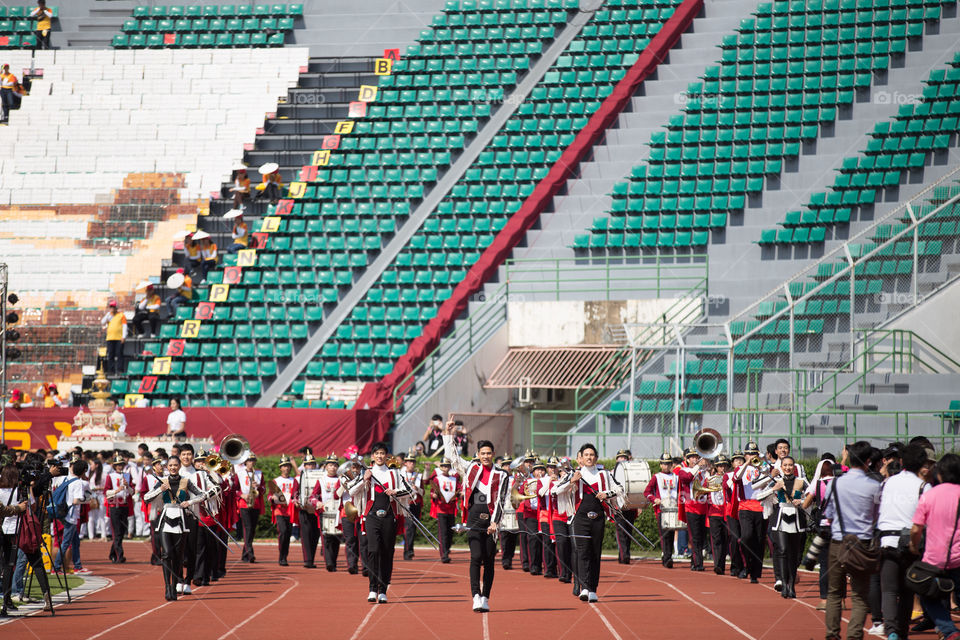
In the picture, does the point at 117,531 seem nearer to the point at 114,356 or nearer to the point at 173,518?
the point at 173,518

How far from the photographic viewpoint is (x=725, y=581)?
61.6 feet

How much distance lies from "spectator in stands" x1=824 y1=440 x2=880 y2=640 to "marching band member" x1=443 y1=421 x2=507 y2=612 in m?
4.05

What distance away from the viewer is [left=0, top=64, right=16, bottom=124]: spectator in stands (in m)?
41.4

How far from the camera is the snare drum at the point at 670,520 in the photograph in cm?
2119

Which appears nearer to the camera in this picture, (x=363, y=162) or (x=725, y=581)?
(x=725, y=581)

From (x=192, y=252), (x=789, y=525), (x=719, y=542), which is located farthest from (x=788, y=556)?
(x=192, y=252)

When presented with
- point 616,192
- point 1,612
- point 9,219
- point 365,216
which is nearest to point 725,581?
point 1,612

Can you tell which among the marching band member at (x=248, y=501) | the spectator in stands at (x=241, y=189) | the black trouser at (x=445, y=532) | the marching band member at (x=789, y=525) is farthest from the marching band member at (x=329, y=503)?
the spectator in stands at (x=241, y=189)

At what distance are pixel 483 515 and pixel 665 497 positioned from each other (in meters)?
7.07

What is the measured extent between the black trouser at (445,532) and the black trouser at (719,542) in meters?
4.68

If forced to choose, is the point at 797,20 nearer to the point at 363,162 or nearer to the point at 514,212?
the point at 514,212

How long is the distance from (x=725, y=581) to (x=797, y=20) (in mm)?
21749

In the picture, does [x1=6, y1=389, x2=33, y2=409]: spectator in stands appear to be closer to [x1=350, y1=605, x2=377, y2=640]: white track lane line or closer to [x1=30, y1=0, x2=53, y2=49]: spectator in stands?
[x1=30, y1=0, x2=53, y2=49]: spectator in stands

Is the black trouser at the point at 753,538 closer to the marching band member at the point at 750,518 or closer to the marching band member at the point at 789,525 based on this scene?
the marching band member at the point at 750,518
